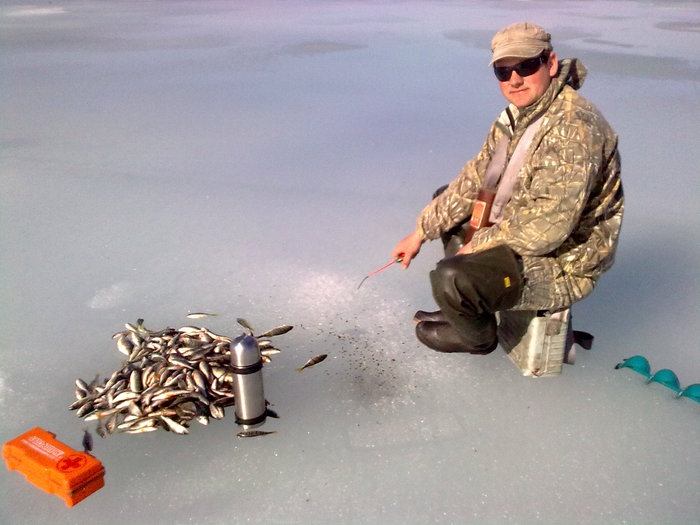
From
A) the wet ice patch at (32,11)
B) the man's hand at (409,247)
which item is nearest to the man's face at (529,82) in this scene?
the man's hand at (409,247)

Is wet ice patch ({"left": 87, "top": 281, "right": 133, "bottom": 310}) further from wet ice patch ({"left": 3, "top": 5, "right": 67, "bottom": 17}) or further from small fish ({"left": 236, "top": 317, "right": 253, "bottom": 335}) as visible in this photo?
wet ice patch ({"left": 3, "top": 5, "right": 67, "bottom": 17})

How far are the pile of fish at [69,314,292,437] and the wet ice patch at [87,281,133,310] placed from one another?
1.01m

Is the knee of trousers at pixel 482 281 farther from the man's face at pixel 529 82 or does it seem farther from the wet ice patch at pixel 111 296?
the wet ice patch at pixel 111 296

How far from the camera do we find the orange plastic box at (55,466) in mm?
3406

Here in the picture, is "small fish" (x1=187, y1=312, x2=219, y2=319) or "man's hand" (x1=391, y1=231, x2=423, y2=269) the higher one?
"man's hand" (x1=391, y1=231, x2=423, y2=269)

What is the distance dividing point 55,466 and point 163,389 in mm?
741

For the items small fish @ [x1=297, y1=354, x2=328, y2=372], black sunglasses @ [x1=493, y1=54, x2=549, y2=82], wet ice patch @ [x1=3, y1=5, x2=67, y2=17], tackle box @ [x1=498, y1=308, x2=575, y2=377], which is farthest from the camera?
wet ice patch @ [x1=3, y1=5, x2=67, y2=17]

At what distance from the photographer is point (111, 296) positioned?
18.1 feet

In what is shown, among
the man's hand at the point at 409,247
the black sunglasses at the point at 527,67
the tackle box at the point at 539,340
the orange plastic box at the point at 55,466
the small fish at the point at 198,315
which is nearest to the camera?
the orange plastic box at the point at 55,466

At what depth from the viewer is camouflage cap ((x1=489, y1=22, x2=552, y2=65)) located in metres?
3.75

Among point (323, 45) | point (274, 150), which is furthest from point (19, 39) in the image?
point (274, 150)

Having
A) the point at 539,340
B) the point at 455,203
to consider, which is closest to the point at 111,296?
the point at 455,203

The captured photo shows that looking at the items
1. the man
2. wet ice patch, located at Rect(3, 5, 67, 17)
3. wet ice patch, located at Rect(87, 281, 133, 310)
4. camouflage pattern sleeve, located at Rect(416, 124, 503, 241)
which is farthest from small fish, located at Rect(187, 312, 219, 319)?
wet ice patch, located at Rect(3, 5, 67, 17)

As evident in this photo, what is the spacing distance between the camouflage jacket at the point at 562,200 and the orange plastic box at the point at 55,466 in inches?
105
